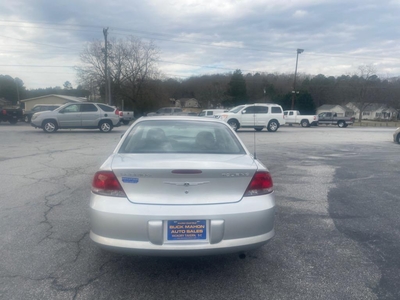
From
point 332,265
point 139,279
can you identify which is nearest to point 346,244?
point 332,265

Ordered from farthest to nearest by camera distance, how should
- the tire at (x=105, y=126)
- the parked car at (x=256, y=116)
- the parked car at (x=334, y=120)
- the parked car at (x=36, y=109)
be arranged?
1. the parked car at (x=334, y=120)
2. the parked car at (x=36, y=109)
3. the parked car at (x=256, y=116)
4. the tire at (x=105, y=126)

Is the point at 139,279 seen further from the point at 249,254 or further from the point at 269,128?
the point at 269,128

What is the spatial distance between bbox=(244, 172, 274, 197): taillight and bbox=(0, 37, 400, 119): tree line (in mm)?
37927

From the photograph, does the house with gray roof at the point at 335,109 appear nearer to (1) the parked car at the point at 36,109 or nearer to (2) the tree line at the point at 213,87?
(2) the tree line at the point at 213,87

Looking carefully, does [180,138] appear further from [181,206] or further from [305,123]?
[305,123]

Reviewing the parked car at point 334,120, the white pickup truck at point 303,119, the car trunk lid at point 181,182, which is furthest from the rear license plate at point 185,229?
the parked car at point 334,120

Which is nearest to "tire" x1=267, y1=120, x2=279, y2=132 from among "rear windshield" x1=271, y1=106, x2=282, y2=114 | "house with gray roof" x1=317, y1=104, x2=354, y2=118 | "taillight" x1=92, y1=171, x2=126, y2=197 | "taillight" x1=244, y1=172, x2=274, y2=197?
"rear windshield" x1=271, y1=106, x2=282, y2=114

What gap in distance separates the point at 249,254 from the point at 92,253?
5.73 feet

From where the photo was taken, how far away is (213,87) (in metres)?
61.0

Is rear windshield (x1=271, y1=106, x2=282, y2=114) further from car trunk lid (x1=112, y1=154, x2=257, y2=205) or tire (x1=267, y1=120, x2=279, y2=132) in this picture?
car trunk lid (x1=112, y1=154, x2=257, y2=205)

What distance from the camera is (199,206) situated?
10.8 feet

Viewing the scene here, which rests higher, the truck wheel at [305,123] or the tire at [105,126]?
the tire at [105,126]

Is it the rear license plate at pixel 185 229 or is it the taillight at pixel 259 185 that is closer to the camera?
the rear license plate at pixel 185 229

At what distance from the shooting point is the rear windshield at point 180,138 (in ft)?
13.9
